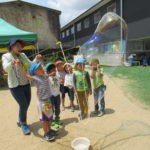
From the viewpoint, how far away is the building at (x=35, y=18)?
53.1 feet

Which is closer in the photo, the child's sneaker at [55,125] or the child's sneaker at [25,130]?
the child's sneaker at [25,130]

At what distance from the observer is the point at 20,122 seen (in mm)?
3150

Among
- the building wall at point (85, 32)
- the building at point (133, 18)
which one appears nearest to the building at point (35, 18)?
the building wall at point (85, 32)

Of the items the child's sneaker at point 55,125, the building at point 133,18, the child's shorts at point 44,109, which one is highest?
the building at point 133,18

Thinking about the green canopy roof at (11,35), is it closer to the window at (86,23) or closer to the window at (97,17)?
the window at (97,17)

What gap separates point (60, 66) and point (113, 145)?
2230mm

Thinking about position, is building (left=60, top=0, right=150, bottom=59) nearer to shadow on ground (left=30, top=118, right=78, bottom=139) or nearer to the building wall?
the building wall

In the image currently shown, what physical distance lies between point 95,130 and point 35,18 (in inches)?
661

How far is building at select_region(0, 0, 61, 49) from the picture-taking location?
16.2 meters

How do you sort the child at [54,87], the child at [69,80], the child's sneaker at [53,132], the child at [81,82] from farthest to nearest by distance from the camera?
the child at [69,80]
the child at [81,82]
the child at [54,87]
the child's sneaker at [53,132]

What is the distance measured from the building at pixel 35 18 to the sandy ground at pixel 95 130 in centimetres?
1448

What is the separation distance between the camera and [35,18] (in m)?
17.5

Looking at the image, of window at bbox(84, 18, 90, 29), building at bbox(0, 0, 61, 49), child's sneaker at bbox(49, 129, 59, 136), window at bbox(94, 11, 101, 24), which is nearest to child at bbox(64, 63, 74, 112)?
child's sneaker at bbox(49, 129, 59, 136)

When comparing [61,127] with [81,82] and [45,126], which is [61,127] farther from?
[81,82]
